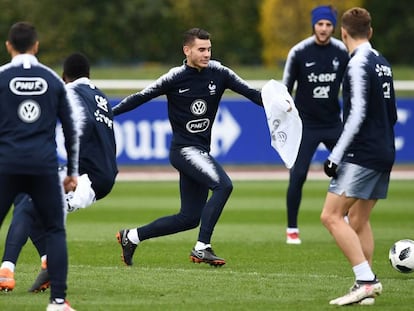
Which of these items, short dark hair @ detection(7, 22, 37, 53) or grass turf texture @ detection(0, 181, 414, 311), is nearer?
short dark hair @ detection(7, 22, 37, 53)

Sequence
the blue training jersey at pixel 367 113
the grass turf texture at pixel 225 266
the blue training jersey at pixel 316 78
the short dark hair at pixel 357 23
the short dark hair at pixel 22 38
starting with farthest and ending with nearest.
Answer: the blue training jersey at pixel 316 78, the short dark hair at pixel 357 23, the grass turf texture at pixel 225 266, the blue training jersey at pixel 367 113, the short dark hair at pixel 22 38

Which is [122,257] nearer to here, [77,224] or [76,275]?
[76,275]

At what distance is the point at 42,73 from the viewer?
8688 millimetres

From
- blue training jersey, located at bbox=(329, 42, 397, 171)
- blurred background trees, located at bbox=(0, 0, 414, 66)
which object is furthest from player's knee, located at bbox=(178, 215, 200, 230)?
blurred background trees, located at bbox=(0, 0, 414, 66)

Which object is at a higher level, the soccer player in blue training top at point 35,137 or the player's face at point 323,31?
the player's face at point 323,31

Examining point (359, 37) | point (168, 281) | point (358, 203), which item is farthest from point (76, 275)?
point (359, 37)

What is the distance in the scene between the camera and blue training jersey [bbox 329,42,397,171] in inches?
373

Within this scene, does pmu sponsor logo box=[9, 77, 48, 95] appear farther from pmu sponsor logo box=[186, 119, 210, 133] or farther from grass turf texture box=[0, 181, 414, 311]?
pmu sponsor logo box=[186, 119, 210, 133]

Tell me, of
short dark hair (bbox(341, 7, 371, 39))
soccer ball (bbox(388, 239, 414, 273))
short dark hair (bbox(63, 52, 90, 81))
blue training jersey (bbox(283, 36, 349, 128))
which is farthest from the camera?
blue training jersey (bbox(283, 36, 349, 128))

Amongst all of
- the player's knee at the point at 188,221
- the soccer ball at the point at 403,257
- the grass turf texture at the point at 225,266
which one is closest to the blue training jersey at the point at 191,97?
the player's knee at the point at 188,221

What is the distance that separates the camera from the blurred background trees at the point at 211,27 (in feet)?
149

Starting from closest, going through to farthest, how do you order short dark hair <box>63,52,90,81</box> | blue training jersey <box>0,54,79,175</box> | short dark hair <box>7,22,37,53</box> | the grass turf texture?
1. blue training jersey <box>0,54,79,175</box>
2. short dark hair <box>7,22,37,53</box>
3. the grass turf texture
4. short dark hair <box>63,52,90,81</box>

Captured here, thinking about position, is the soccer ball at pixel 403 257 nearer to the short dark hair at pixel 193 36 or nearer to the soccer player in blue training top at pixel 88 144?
the soccer player in blue training top at pixel 88 144

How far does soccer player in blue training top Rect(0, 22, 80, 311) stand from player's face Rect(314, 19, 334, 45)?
600 cm
